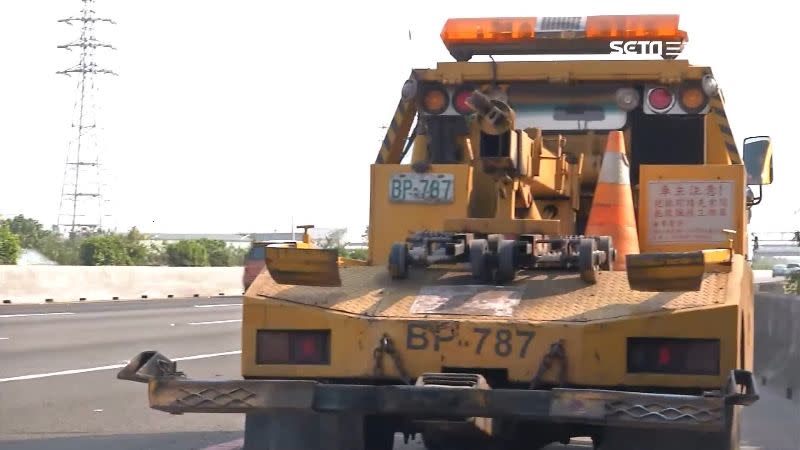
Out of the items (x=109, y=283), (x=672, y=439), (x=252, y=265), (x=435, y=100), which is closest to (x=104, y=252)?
(x=109, y=283)

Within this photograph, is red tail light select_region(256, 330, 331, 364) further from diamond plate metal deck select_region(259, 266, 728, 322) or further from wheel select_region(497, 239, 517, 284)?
wheel select_region(497, 239, 517, 284)

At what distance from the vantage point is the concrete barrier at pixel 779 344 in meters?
14.2

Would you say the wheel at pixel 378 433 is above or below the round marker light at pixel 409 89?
below

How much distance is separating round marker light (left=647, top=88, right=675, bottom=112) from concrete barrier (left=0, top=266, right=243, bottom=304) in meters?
25.8

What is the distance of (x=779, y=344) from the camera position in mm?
15164

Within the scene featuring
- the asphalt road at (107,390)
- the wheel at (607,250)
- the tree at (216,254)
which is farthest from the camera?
the tree at (216,254)

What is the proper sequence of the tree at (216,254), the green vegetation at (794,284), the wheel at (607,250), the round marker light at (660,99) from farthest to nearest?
the tree at (216,254) → the green vegetation at (794,284) → the round marker light at (660,99) → the wheel at (607,250)

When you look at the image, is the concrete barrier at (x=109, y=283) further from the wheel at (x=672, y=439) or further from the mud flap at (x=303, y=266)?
the wheel at (x=672, y=439)

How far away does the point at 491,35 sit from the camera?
33.7ft

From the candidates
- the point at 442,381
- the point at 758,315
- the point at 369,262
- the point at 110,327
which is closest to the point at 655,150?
the point at 369,262

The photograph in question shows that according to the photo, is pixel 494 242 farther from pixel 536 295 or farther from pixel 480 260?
pixel 536 295

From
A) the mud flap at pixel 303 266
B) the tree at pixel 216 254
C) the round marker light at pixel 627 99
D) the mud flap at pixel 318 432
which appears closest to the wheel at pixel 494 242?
the mud flap at pixel 303 266

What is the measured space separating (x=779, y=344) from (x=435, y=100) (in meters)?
6.62

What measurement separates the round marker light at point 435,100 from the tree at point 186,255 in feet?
176
